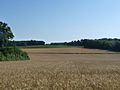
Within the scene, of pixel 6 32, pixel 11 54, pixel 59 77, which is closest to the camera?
pixel 59 77

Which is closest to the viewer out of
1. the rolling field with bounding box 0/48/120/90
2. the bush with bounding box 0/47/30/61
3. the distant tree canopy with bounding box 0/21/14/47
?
the rolling field with bounding box 0/48/120/90

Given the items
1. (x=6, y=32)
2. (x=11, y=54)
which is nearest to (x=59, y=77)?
(x=11, y=54)

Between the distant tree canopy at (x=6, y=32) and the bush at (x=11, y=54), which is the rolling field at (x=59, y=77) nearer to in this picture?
the bush at (x=11, y=54)

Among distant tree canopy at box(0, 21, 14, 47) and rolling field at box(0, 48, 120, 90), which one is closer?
rolling field at box(0, 48, 120, 90)

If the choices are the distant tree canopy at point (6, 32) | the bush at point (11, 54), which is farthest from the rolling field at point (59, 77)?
the distant tree canopy at point (6, 32)

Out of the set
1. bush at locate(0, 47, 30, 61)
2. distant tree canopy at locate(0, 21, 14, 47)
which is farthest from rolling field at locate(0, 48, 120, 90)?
distant tree canopy at locate(0, 21, 14, 47)

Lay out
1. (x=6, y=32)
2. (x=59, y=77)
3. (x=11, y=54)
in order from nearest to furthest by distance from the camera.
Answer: (x=59, y=77)
(x=11, y=54)
(x=6, y=32)

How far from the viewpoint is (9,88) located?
15219 mm

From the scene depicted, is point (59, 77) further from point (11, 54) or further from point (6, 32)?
point (6, 32)

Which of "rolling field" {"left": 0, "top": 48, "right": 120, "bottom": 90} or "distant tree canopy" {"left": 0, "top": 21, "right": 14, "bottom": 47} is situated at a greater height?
"distant tree canopy" {"left": 0, "top": 21, "right": 14, "bottom": 47}

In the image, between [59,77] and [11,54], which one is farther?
[11,54]

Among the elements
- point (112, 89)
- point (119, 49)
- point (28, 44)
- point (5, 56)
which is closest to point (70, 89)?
point (112, 89)

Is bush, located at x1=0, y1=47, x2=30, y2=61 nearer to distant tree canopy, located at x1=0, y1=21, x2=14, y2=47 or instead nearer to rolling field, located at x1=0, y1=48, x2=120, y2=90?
rolling field, located at x1=0, y1=48, x2=120, y2=90

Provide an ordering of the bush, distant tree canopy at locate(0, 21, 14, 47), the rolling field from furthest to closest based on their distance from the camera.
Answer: distant tree canopy at locate(0, 21, 14, 47) < the bush < the rolling field
